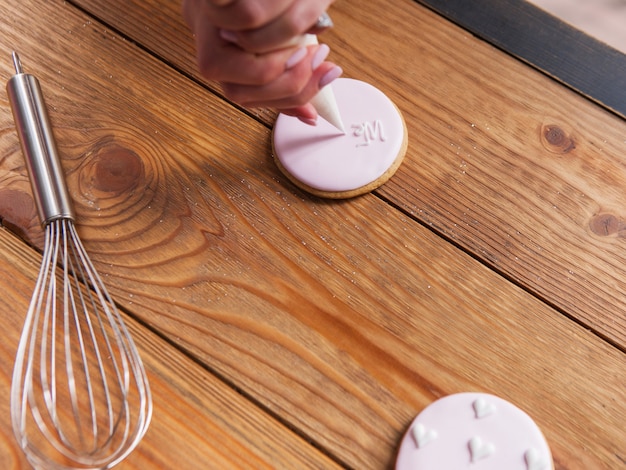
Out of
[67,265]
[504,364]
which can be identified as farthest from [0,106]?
[504,364]

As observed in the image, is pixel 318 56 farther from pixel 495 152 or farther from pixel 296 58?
pixel 495 152

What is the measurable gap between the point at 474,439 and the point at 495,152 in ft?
0.70

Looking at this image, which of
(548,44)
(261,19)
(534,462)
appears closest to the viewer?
(261,19)

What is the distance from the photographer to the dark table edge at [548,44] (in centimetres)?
50

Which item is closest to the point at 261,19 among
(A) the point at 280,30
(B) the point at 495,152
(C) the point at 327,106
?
(A) the point at 280,30

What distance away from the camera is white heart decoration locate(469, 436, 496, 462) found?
1.31 feet

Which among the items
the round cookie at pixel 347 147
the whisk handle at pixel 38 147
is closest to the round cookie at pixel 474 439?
the round cookie at pixel 347 147

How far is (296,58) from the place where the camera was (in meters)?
0.33

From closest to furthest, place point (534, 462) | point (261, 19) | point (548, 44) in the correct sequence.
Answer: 1. point (261, 19)
2. point (534, 462)
3. point (548, 44)

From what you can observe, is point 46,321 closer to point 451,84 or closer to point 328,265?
point 328,265

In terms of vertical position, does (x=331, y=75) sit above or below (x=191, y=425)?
above

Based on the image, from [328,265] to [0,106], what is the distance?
287mm

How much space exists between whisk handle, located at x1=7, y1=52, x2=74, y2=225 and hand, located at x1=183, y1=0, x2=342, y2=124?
0.54 feet

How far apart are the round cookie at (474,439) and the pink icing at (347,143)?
0.55 ft
